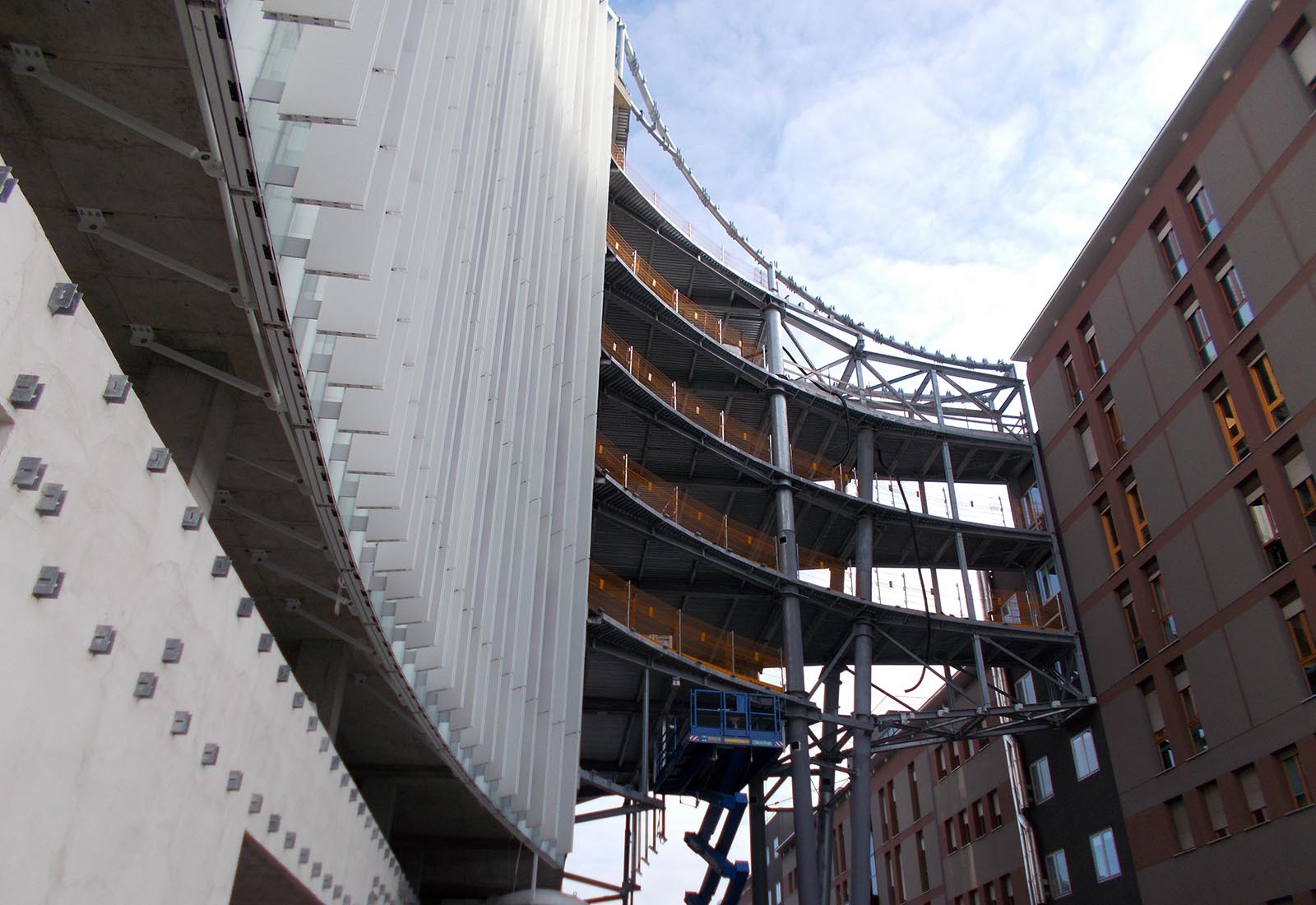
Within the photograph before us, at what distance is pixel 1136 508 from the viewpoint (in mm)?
32875

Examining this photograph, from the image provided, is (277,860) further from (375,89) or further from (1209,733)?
(1209,733)

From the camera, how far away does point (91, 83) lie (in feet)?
28.6

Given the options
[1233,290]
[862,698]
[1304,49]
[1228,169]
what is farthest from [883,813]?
[1304,49]

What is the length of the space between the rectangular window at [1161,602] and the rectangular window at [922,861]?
20.7m

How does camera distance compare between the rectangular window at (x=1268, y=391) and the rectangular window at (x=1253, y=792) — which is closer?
the rectangular window at (x=1253, y=792)

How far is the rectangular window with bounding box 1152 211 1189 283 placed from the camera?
31.4 meters

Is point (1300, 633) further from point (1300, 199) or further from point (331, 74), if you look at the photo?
point (331, 74)

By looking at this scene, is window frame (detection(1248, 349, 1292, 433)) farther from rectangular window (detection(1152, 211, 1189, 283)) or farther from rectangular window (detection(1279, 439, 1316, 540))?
rectangular window (detection(1152, 211, 1189, 283))

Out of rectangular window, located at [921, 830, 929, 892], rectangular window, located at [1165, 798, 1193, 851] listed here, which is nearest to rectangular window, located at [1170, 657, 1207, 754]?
rectangular window, located at [1165, 798, 1193, 851]

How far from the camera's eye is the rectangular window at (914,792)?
48838 millimetres

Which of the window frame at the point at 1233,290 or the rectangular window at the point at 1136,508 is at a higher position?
the window frame at the point at 1233,290

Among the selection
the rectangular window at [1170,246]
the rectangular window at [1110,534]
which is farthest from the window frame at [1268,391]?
the rectangular window at [1110,534]

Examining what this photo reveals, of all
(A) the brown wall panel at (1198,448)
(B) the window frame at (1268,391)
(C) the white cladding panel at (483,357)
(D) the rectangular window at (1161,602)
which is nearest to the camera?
(C) the white cladding panel at (483,357)

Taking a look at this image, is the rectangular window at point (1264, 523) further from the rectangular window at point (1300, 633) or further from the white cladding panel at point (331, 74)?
the white cladding panel at point (331, 74)
